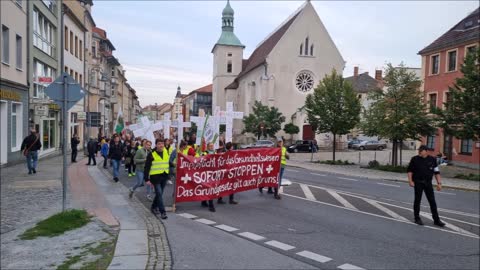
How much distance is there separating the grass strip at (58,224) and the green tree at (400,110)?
2174 cm

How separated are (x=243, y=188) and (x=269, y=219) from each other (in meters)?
2.57

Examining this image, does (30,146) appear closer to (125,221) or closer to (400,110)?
(125,221)

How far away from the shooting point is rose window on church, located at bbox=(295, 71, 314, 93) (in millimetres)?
60344

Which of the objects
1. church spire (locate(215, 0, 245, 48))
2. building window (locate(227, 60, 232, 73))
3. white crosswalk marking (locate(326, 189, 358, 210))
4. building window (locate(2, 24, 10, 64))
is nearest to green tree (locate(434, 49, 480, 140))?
white crosswalk marking (locate(326, 189, 358, 210))

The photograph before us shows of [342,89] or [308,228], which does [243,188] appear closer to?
[308,228]

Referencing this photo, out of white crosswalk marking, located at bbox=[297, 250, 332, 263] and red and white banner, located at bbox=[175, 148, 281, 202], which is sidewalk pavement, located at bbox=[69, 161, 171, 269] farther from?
white crosswalk marking, located at bbox=[297, 250, 332, 263]

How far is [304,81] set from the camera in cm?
6075

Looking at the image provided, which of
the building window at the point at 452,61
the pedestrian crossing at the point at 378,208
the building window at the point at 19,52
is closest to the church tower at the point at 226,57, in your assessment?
A: the building window at the point at 452,61

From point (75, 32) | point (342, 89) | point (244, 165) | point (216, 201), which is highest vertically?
point (75, 32)

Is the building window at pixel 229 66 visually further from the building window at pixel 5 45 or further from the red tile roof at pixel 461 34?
the building window at pixel 5 45

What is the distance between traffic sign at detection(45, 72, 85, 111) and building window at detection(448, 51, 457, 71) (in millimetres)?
32230

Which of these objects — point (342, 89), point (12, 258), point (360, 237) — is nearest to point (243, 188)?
point (360, 237)

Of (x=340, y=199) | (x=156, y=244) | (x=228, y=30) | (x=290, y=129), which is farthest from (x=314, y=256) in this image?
(x=228, y=30)

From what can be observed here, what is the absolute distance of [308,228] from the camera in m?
9.12
